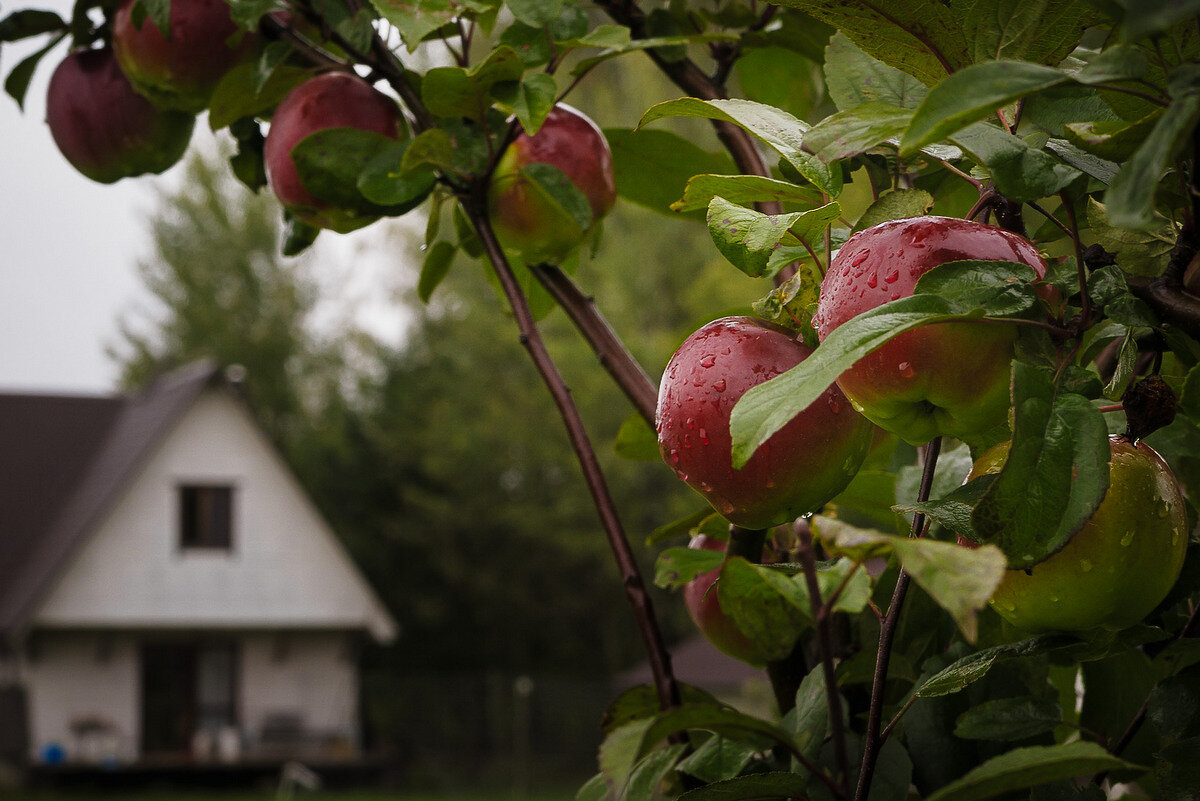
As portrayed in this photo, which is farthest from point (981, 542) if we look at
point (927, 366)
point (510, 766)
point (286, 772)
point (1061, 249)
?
point (510, 766)

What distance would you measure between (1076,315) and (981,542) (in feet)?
0.31

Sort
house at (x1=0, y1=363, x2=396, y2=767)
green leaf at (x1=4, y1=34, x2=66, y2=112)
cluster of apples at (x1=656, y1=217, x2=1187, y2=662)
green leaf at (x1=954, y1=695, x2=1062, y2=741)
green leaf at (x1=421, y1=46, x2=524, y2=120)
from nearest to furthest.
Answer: cluster of apples at (x1=656, y1=217, x2=1187, y2=662)
green leaf at (x1=954, y1=695, x2=1062, y2=741)
green leaf at (x1=421, y1=46, x2=524, y2=120)
green leaf at (x1=4, y1=34, x2=66, y2=112)
house at (x1=0, y1=363, x2=396, y2=767)

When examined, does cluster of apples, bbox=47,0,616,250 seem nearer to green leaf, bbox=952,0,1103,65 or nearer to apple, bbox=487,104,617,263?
apple, bbox=487,104,617,263

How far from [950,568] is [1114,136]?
0.54ft

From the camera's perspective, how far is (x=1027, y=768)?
1.20 feet

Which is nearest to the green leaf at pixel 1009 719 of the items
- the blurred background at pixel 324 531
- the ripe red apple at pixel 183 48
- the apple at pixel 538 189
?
the apple at pixel 538 189

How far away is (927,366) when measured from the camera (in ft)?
1.27

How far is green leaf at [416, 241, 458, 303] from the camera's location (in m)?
0.83

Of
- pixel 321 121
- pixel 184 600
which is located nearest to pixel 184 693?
pixel 184 600

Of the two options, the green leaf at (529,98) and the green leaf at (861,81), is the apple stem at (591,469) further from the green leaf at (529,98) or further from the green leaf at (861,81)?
the green leaf at (861,81)

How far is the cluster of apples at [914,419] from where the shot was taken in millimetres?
393

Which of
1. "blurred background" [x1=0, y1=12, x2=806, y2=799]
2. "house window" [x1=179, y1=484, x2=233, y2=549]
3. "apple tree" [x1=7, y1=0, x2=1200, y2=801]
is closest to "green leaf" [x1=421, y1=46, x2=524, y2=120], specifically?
"apple tree" [x1=7, y1=0, x2=1200, y2=801]

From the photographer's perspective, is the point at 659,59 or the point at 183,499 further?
the point at 183,499

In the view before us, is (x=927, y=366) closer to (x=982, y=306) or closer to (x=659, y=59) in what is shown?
(x=982, y=306)
